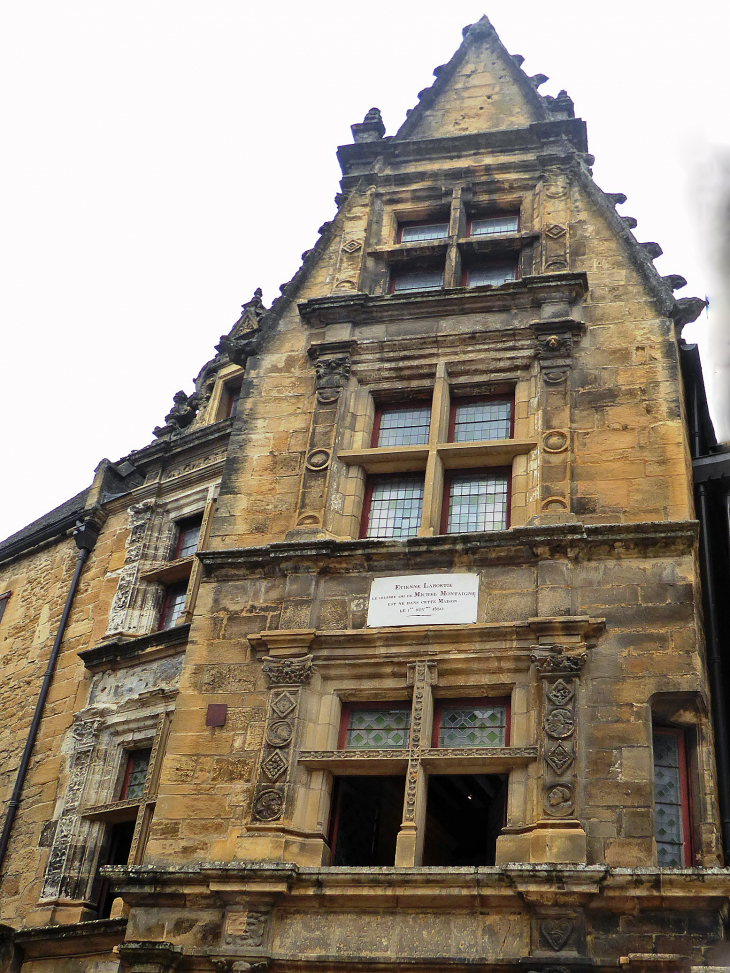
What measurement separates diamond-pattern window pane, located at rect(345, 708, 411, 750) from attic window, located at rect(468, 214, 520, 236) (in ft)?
21.0

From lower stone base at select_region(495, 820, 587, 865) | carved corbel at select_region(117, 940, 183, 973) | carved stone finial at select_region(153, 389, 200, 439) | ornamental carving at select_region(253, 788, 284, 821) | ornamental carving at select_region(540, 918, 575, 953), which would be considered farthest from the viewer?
carved stone finial at select_region(153, 389, 200, 439)

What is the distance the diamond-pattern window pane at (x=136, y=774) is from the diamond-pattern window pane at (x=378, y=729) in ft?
10.3

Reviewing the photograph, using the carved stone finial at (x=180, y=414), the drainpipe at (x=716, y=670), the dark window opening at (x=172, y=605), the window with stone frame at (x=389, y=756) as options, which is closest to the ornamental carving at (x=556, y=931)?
the window with stone frame at (x=389, y=756)

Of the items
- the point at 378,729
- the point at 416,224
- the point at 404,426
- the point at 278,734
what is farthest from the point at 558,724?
the point at 416,224

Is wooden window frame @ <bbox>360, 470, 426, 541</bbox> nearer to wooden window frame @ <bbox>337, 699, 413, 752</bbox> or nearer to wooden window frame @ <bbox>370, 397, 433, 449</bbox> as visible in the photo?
wooden window frame @ <bbox>370, 397, 433, 449</bbox>

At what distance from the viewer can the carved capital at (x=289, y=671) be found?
1005 cm

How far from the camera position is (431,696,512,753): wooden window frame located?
31.6 feet

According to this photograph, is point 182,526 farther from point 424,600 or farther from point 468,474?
point 424,600

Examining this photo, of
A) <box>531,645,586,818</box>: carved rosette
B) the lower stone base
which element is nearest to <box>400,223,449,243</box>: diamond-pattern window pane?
<box>531,645,586,818</box>: carved rosette

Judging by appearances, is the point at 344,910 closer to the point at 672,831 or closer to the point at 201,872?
the point at 201,872

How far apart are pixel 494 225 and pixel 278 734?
723 centimetres

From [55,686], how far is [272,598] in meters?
4.56

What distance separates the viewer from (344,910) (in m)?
8.72

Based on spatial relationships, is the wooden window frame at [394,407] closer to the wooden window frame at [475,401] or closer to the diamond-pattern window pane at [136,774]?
the wooden window frame at [475,401]
